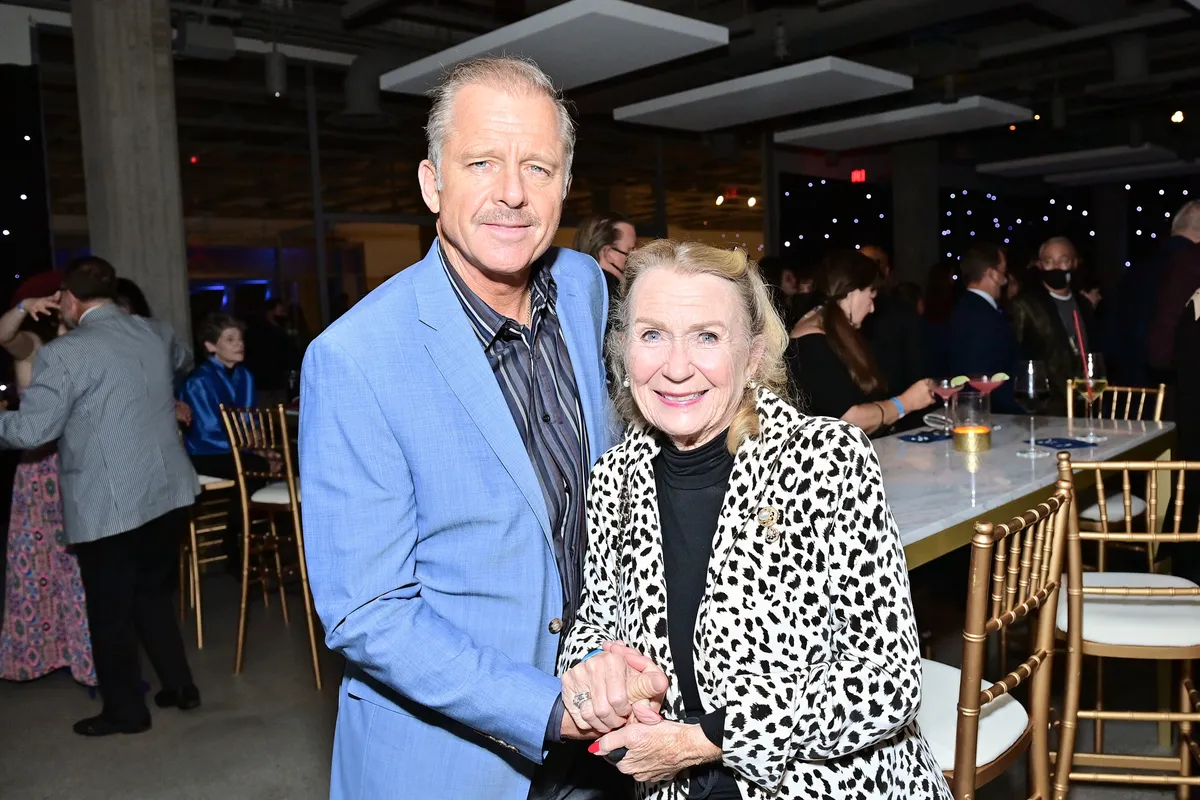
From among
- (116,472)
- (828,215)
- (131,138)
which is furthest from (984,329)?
(828,215)

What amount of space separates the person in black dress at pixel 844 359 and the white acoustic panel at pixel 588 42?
2.88 m

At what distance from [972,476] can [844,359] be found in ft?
2.71

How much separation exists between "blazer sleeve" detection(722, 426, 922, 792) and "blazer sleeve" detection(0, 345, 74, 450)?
298cm

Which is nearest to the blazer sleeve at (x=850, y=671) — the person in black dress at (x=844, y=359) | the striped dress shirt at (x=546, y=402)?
the striped dress shirt at (x=546, y=402)

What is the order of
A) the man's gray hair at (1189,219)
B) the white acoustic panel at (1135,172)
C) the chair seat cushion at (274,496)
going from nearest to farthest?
1. the chair seat cushion at (274,496)
2. the man's gray hair at (1189,219)
3. the white acoustic panel at (1135,172)

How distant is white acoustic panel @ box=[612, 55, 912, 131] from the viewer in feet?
24.8

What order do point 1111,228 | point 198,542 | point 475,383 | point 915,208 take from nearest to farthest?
point 475,383, point 198,542, point 915,208, point 1111,228

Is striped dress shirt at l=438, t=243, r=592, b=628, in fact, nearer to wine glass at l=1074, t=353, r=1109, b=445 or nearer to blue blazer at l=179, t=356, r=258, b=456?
wine glass at l=1074, t=353, r=1109, b=445

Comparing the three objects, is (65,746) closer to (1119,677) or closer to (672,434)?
(672,434)

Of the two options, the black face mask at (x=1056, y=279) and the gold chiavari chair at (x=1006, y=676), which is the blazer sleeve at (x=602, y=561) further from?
the black face mask at (x=1056, y=279)

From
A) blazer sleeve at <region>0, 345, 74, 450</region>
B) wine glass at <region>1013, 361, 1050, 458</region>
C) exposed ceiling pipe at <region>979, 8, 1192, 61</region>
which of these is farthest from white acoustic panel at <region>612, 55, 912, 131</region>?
blazer sleeve at <region>0, 345, 74, 450</region>

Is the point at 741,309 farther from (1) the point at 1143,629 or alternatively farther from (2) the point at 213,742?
(2) the point at 213,742

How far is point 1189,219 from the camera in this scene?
473 cm

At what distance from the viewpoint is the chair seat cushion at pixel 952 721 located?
1.86 m
